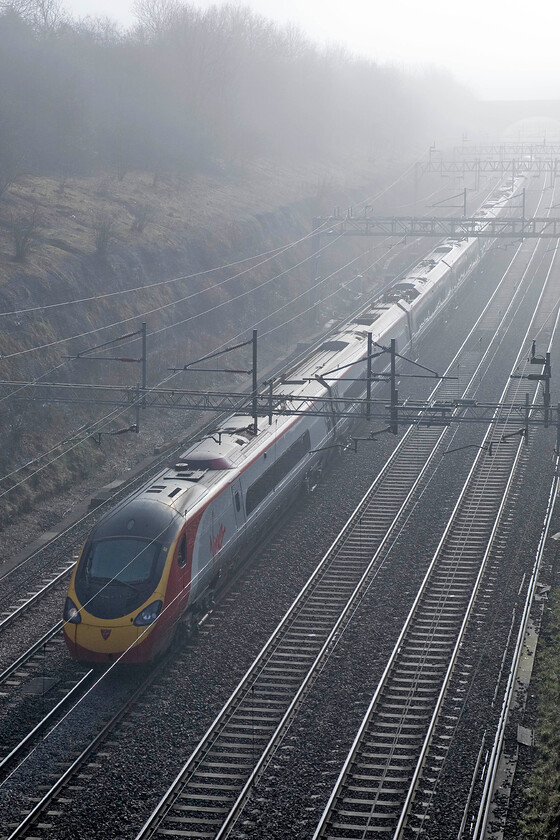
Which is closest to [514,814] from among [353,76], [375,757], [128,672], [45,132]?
Result: [375,757]

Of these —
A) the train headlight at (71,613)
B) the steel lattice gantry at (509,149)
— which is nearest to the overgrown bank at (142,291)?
the train headlight at (71,613)

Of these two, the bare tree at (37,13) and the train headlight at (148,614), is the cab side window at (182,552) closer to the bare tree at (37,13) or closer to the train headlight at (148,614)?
the train headlight at (148,614)

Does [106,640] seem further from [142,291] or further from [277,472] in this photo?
[142,291]

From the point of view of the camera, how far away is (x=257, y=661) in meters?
16.1

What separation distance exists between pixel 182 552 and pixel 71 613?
210 cm

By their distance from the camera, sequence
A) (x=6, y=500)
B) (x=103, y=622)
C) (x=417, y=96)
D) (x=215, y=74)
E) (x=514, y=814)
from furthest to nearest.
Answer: (x=417, y=96)
(x=215, y=74)
(x=6, y=500)
(x=103, y=622)
(x=514, y=814)

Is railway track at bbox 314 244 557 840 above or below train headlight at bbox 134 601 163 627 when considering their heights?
below

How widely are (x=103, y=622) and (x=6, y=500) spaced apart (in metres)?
8.72

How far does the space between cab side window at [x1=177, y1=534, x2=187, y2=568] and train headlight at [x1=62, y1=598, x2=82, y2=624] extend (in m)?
1.85

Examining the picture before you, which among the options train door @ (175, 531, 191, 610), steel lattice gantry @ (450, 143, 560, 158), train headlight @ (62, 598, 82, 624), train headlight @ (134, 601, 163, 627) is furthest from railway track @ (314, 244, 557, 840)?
steel lattice gantry @ (450, 143, 560, 158)

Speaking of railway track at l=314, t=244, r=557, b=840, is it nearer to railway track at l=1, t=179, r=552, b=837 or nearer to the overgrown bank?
railway track at l=1, t=179, r=552, b=837

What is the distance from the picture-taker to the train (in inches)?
607

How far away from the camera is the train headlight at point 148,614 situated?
15297mm

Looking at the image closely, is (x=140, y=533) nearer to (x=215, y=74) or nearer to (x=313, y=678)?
(x=313, y=678)
